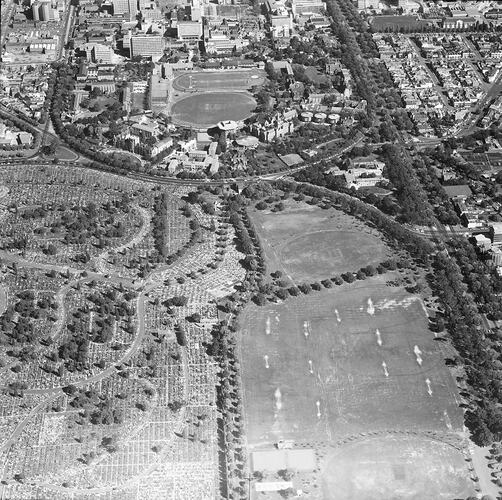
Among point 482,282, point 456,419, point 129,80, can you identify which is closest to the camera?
point 456,419

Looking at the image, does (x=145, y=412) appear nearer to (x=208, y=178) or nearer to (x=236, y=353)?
(x=236, y=353)

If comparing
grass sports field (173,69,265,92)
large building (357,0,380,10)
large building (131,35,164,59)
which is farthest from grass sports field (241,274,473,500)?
large building (357,0,380,10)

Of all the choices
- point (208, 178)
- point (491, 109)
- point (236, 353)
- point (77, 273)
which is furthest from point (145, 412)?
point (491, 109)

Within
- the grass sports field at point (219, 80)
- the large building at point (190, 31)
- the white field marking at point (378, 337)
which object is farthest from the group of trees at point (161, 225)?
the large building at point (190, 31)

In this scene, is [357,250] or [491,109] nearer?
[357,250]

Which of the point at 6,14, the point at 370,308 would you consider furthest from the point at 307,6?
the point at 370,308

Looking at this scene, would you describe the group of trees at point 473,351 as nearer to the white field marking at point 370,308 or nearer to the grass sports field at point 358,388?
the grass sports field at point 358,388

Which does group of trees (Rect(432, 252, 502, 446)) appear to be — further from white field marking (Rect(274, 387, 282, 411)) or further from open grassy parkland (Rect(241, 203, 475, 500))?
white field marking (Rect(274, 387, 282, 411))
